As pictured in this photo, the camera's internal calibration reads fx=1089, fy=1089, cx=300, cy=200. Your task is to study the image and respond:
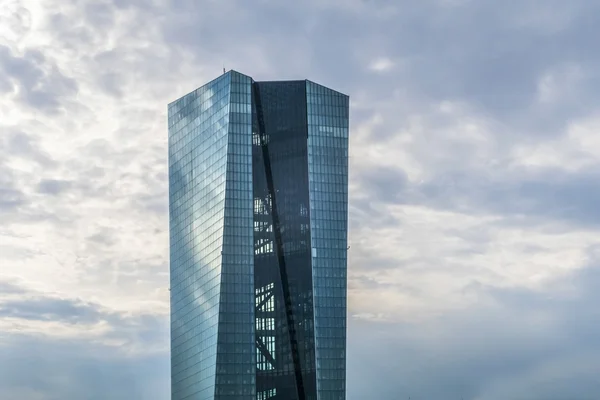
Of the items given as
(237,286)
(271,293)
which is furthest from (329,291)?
(237,286)

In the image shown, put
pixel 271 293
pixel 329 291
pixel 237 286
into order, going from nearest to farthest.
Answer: pixel 237 286 < pixel 329 291 < pixel 271 293

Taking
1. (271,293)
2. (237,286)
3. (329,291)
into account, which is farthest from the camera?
(271,293)

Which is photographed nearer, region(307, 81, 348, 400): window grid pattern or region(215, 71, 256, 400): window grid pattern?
region(215, 71, 256, 400): window grid pattern

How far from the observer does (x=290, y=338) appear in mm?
194875

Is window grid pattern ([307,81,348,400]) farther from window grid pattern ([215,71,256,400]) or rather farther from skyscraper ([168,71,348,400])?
window grid pattern ([215,71,256,400])

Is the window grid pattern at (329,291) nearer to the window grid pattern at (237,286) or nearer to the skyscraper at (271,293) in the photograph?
the skyscraper at (271,293)

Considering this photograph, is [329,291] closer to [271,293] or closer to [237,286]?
[271,293]

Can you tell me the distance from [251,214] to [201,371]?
3025 cm

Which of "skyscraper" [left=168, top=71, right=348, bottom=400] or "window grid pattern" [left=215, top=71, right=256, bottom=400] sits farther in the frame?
"skyscraper" [left=168, top=71, right=348, bottom=400]

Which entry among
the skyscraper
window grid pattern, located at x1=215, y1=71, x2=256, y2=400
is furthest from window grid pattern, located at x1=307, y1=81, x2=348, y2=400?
window grid pattern, located at x1=215, y1=71, x2=256, y2=400

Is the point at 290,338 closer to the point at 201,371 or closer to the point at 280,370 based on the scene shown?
the point at 280,370

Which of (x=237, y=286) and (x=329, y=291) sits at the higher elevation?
(x=237, y=286)

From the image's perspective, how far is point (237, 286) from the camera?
194000 mm

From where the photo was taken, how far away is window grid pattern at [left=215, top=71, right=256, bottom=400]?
627ft
